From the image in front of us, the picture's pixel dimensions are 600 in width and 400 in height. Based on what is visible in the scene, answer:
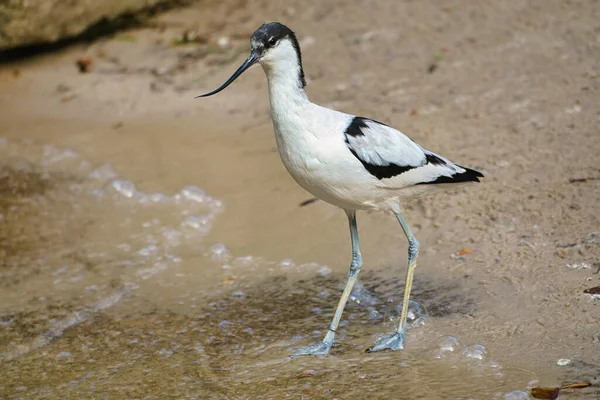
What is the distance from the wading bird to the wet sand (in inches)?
18.2

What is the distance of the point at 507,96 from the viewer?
6.47 meters

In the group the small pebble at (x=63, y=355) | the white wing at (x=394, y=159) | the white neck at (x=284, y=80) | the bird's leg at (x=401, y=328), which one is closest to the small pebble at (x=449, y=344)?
the bird's leg at (x=401, y=328)

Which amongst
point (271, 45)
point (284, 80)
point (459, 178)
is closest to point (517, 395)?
point (459, 178)

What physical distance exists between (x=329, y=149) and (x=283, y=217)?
1.69 meters

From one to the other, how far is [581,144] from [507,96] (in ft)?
3.12

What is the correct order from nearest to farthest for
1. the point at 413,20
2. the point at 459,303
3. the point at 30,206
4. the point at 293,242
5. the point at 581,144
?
the point at 459,303 → the point at 293,242 → the point at 581,144 → the point at 30,206 → the point at 413,20

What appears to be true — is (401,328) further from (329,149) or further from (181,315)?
(181,315)

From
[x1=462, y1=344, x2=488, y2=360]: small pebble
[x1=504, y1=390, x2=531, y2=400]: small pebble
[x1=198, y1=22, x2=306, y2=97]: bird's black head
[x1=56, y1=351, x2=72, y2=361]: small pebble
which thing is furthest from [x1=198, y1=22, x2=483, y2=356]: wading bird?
[x1=56, y1=351, x2=72, y2=361]: small pebble

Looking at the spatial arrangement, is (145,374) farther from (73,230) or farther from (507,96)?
(507,96)

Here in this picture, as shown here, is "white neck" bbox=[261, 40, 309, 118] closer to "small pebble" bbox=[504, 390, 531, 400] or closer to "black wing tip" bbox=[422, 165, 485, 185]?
"black wing tip" bbox=[422, 165, 485, 185]

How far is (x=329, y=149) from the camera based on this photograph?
390 cm

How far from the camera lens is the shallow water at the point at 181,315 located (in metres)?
3.86

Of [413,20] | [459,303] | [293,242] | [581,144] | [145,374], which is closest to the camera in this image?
[145,374]

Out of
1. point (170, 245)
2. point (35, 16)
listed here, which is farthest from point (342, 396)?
point (35, 16)
